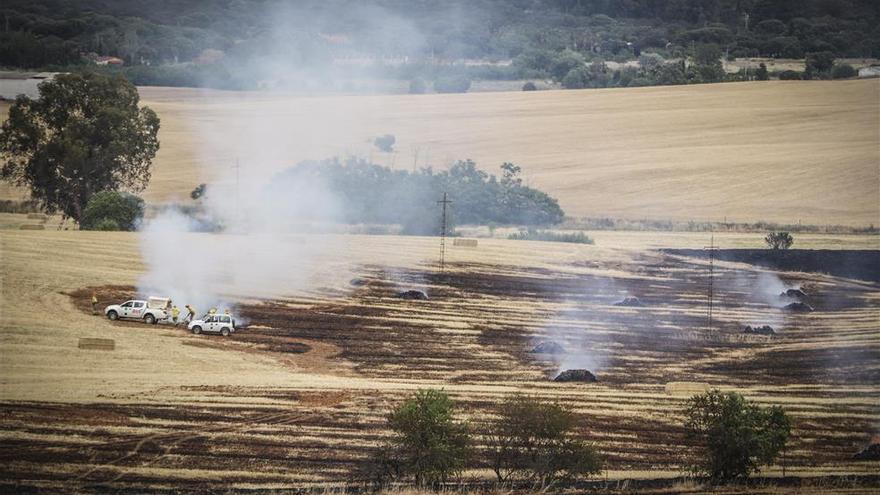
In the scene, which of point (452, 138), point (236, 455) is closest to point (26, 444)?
A: point (236, 455)

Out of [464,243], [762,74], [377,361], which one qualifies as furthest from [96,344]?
[762,74]

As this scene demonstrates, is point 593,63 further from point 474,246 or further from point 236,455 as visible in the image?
point 236,455

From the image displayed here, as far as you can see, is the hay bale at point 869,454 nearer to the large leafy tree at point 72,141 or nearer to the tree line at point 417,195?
the tree line at point 417,195

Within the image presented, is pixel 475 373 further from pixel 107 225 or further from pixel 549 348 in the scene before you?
pixel 107 225

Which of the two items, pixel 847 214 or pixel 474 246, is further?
pixel 847 214

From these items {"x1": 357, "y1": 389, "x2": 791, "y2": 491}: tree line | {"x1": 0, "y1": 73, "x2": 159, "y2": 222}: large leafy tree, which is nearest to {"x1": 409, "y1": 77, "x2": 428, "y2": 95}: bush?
{"x1": 0, "y1": 73, "x2": 159, "y2": 222}: large leafy tree

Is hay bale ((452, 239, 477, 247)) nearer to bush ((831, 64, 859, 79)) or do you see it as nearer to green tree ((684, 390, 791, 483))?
green tree ((684, 390, 791, 483))
